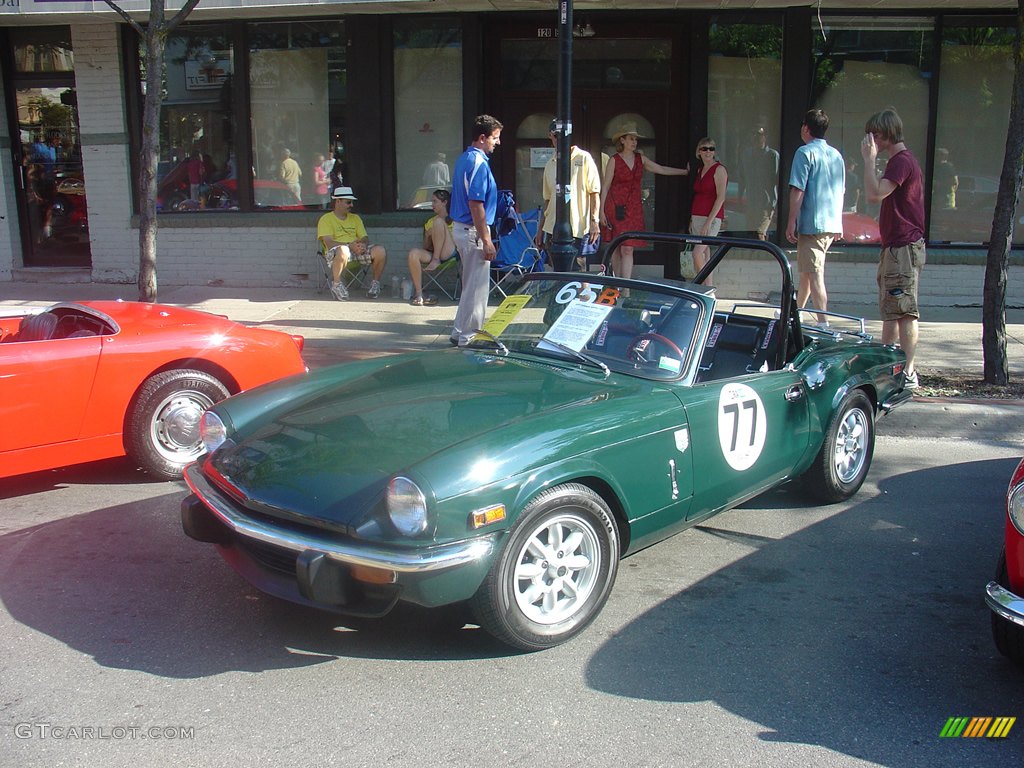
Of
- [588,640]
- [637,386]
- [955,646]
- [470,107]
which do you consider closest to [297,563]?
[588,640]

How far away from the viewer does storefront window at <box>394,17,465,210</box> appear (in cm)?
1143

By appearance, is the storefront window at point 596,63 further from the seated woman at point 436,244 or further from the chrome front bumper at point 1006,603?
the chrome front bumper at point 1006,603

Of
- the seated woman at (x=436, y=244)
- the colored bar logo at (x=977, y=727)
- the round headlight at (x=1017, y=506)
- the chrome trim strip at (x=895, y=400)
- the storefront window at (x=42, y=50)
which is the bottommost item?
the colored bar logo at (x=977, y=727)

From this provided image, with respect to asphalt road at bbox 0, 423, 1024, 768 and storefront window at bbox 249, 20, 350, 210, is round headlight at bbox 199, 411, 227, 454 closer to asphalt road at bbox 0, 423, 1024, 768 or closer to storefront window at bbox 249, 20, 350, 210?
asphalt road at bbox 0, 423, 1024, 768

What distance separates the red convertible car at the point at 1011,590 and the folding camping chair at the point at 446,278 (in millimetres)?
8045

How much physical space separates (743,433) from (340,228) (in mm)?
7569

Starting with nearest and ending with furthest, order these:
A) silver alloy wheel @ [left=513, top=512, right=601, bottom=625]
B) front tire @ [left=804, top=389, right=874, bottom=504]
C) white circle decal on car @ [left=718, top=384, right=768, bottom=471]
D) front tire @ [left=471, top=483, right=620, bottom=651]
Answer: front tire @ [left=471, top=483, right=620, bottom=651]
silver alloy wheel @ [left=513, top=512, right=601, bottom=625]
white circle decal on car @ [left=718, top=384, right=768, bottom=471]
front tire @ [left=804, top=389, right=874, bottom=504]

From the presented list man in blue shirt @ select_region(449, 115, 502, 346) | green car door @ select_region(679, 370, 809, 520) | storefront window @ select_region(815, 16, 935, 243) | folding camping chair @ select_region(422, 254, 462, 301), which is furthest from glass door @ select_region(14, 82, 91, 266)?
green car door @ select_region(679, 370, 809, 520)

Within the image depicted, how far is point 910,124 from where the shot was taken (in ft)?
37.4

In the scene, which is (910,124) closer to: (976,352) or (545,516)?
(976,352)

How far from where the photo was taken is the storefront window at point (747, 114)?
11.2 m

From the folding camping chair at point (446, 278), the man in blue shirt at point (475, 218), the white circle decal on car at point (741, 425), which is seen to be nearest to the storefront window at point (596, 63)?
the folding camping chair at point (446, 278)

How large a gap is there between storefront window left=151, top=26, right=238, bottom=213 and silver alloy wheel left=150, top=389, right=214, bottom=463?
710cm

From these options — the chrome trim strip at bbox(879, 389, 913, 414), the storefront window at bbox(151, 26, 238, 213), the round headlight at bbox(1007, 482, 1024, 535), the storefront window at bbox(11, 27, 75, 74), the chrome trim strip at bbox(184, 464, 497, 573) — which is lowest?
the chrome trim strip at bbox(184, 464, 497, 573)
